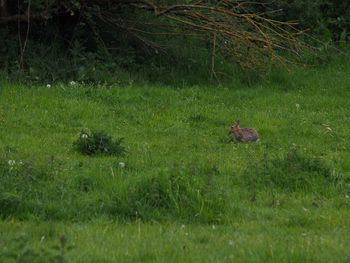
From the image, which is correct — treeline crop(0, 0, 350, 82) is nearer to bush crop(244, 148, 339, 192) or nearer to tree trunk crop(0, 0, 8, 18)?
tree trunk crop(0, 0, 8, 18)

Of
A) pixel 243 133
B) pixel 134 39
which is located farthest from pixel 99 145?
pixel 134 39

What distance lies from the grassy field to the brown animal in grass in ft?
0.59

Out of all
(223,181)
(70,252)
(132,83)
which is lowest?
(132,83)

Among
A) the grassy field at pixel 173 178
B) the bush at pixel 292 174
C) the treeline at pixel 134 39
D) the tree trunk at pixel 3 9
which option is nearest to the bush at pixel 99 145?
the grassy field at pixel 173 178

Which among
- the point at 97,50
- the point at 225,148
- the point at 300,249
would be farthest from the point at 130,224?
the point at 97,50

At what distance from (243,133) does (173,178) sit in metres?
3.19

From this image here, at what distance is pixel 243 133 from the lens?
11055mm

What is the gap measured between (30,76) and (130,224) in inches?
279

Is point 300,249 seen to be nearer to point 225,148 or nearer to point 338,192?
point 338,192

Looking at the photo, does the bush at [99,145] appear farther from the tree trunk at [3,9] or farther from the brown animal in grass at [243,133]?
the tree trunk at [3,9]

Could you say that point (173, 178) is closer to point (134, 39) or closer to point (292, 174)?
point (292, 174)

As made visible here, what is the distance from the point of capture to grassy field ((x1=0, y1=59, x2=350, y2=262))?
21.7 feet

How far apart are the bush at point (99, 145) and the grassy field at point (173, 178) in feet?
0.47

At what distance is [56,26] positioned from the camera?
15.6 meters
